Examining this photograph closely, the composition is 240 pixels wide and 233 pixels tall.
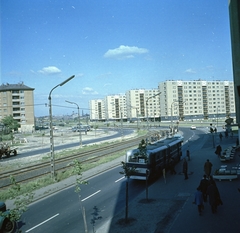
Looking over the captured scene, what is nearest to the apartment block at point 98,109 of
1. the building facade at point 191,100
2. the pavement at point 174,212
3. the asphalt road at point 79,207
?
the building facade at point 191,100

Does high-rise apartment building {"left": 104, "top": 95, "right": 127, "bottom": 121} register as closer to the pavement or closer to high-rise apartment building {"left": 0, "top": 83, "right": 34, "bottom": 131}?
high-rise apartment building {"left": 0, "top": 83, "right": 34, "bottom": 131}

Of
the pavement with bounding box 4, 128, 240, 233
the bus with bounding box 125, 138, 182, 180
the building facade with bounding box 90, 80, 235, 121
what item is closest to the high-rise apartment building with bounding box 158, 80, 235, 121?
the building facade with bounding box 90, 80, 235, 121

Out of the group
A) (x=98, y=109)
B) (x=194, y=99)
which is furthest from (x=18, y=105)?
(x=98, y=109)

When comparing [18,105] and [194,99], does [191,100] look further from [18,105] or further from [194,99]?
[18,105]

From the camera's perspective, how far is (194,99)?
122750 mm

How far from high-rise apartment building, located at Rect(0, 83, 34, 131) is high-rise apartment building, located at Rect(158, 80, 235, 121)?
196 feet

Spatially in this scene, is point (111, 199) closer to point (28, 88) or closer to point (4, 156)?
point (4, 156)

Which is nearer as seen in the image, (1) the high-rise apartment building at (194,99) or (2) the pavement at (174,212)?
(2) the pavement at (174,212)

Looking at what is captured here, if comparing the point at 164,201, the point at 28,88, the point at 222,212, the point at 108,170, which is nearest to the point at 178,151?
the point at 108,170

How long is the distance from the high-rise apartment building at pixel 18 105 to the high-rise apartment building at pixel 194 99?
196 ft

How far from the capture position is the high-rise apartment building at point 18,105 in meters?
91.9

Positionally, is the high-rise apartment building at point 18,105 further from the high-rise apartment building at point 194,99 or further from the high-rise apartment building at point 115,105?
the high-rise apartment building at point 115,105

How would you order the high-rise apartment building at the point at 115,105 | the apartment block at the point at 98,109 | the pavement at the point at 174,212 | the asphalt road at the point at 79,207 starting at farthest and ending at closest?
the apartment block at the point at 98,109 < the high-rise apartment building at the point at 115,105 < the asphalt road at the point at 79,207 < the pavement at the point at 174,212

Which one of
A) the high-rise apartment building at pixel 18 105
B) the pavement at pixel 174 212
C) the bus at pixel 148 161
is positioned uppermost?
the high-rise apartment building at pixel 18 105
